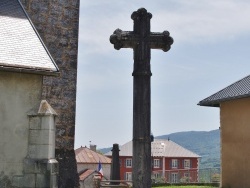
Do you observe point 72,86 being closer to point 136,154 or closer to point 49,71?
point 49,71

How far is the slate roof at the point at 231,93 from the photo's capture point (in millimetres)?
19922

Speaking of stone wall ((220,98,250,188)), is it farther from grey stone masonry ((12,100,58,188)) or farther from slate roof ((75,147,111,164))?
slate roof ((75,147,111,164))

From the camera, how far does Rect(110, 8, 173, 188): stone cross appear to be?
26.1 ft

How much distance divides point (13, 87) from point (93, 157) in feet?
198

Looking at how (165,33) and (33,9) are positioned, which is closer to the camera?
(165,33)

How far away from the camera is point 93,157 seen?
69000 millimetres

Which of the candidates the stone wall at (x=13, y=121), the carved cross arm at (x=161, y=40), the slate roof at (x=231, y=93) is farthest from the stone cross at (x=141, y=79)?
the slate roof at (x=231, y=93)

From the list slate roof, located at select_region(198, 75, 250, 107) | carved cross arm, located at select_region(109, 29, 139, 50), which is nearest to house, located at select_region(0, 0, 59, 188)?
carved cross arm, located at select_region(109, 29, 139, 50)

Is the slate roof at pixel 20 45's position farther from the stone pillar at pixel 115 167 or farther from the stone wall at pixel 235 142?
the stone wall at pixel 235 142

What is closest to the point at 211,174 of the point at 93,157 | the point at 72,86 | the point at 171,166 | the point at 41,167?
the point at 72,86

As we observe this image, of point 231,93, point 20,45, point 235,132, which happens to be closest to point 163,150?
point 231,93

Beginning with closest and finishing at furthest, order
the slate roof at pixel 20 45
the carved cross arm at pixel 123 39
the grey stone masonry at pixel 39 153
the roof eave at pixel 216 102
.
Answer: the carved cross arm at pixel 123 39, the grey stone masonry at pixel 39 153, the slate roof at pixel 20 45, the roof eave at pixel 216 102

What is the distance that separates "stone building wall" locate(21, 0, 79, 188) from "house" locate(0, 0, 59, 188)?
7.74 ft

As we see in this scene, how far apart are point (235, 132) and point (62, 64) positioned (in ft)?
34.8
